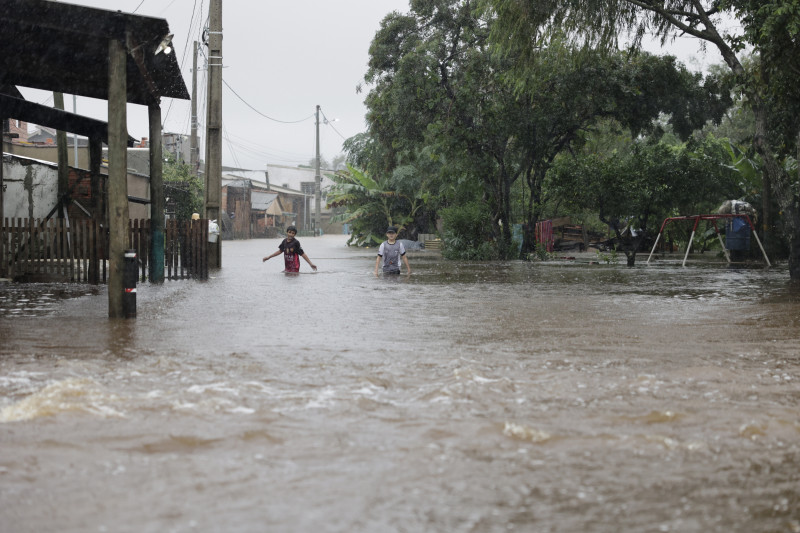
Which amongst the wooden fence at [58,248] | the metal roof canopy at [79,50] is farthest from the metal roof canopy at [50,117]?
the wooden fence at [58,248]

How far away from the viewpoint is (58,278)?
15273 mm

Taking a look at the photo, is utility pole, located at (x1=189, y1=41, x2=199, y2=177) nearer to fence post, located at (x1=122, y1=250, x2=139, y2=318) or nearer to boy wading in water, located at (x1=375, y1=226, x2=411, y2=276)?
boy wading in water, located at (x1=375, y1=226, x2=411, y2=276)

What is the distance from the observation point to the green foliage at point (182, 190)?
120 ft

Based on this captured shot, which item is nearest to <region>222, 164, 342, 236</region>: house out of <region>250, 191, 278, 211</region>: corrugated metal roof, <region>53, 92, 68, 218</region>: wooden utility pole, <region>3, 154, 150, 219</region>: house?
<region>250, 191, 278, 211</region>: corrugated metal roof

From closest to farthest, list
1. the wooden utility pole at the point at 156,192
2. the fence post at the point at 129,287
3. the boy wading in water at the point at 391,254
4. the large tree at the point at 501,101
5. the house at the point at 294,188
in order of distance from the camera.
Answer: the fence post at the point at 129,287
the wooden utility pole at the point at 156,192
the boy wading in water at the point at 391,254
the large tree at the point at 501,101
the house at the point at 294,188

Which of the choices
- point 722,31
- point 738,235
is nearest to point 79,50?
point 722,31

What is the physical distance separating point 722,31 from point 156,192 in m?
12.1

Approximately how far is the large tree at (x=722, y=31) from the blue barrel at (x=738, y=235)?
3.68m

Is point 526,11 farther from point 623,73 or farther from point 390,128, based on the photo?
point 390,128

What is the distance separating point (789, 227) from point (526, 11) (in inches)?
287

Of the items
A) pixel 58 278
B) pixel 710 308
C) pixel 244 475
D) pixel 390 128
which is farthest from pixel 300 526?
pixel 390 128

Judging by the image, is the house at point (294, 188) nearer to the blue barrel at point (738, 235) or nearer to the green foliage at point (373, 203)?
the green foliage at point (373, 203)

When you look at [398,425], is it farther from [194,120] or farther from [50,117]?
[194,120]

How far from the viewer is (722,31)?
17766mm
